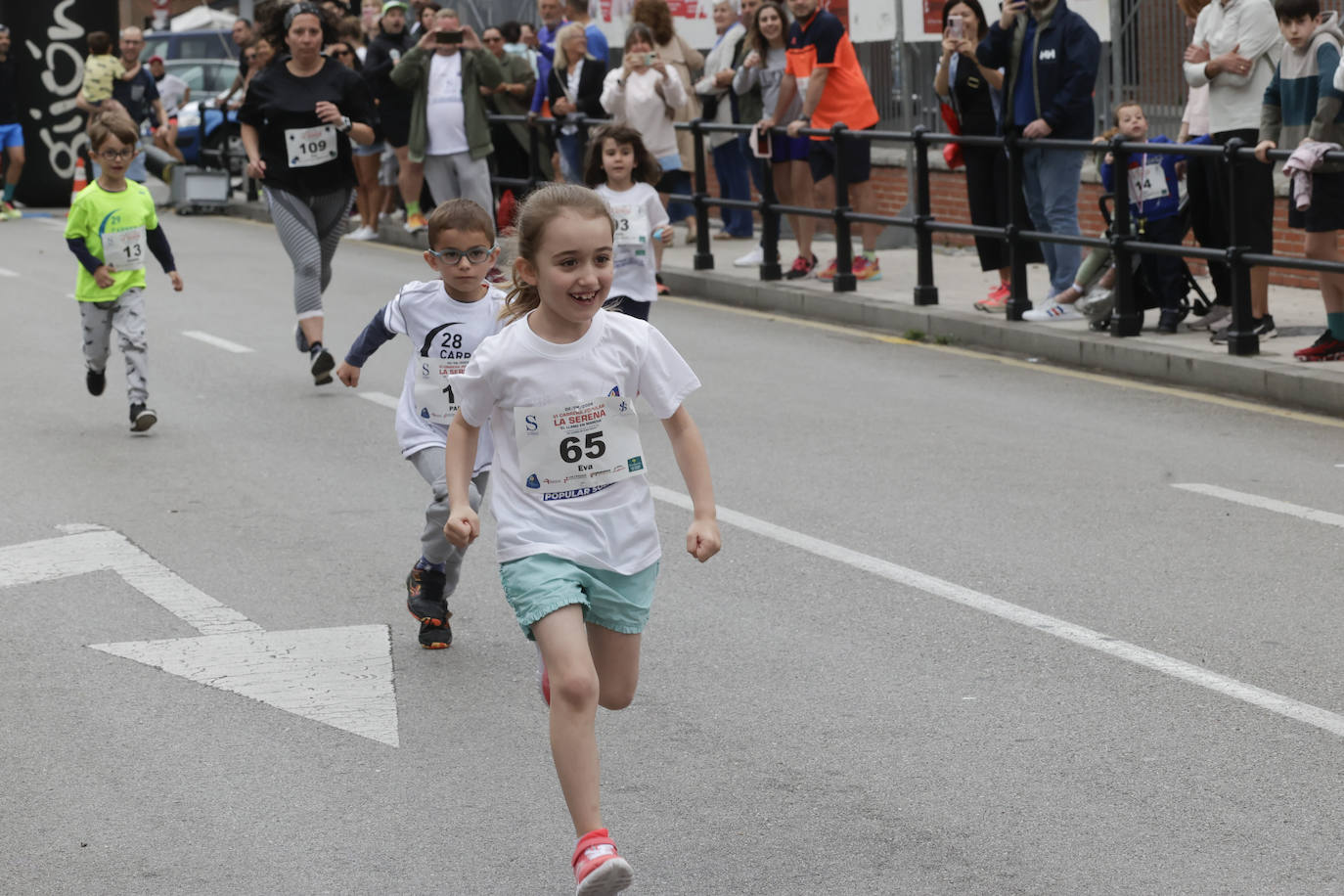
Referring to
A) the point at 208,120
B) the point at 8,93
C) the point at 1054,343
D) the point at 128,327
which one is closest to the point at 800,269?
the point at 1054,343

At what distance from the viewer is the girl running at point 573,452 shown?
14.5 ft

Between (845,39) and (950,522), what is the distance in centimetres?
763

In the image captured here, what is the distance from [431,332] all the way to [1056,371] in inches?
253

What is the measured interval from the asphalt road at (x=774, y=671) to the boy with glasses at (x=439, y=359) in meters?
0.20

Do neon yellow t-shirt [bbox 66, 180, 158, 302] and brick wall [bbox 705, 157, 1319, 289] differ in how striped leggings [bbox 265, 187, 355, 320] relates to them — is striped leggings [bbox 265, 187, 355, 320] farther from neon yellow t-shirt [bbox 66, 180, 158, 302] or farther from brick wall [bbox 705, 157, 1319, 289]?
brick wall [bbox 705, 157, 1319, 289]

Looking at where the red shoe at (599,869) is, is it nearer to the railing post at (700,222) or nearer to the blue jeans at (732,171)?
the railing post at (700,222)

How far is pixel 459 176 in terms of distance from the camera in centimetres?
1856

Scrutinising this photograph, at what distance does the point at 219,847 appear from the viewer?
4.75 meters

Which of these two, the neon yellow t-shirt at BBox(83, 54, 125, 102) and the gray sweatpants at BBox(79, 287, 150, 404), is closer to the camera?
the gray sweatpants at BBox(79, 287, 150, 404)

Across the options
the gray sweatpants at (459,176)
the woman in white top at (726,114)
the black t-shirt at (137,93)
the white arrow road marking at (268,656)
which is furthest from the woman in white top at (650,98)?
the black t-shirt at (137,93)

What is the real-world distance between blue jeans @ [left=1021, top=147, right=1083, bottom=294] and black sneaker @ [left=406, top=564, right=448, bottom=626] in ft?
24.3

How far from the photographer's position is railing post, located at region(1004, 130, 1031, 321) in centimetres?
1309

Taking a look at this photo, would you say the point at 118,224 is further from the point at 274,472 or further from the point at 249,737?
the point at 249,737

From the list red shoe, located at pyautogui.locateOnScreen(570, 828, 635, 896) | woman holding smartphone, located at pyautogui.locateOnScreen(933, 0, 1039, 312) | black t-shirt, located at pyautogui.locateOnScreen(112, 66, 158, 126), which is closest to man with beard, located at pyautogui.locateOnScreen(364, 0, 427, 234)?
black t-shirt, located at pyautogui.locateOnScreen(112, 66, 158, 126)
